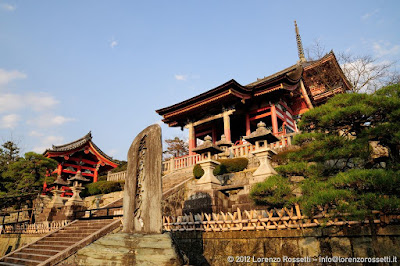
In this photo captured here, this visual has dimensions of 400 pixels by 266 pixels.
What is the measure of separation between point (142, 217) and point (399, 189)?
13.5 feet

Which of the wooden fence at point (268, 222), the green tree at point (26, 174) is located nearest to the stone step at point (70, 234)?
the wooden fence at point (268, 222)

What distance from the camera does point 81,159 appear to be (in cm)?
2480

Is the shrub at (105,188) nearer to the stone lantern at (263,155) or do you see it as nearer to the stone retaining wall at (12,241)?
the stone retaining wall at (12,241)

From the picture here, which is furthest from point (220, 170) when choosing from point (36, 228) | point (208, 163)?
point (36, 228)

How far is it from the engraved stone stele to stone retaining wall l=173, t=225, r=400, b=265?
1.31 m

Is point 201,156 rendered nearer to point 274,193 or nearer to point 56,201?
point 274,193

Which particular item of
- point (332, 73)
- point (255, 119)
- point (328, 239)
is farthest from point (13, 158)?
point (332, 73)

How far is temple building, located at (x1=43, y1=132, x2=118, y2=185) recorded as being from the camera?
22.8 m

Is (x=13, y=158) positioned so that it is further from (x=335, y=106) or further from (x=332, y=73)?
(x=332, y=73)

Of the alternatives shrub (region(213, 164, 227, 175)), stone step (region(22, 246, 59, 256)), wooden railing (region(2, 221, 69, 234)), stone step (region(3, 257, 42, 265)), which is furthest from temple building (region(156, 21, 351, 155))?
stone step (region(3, 257, 42, 265))

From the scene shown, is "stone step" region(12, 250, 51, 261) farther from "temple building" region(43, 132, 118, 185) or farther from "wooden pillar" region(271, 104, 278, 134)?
"temple building" region(43, 132, 118, 185)

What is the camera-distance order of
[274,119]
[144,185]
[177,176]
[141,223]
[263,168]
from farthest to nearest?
[274,119], [177,176], [263,168], [144,185], [141,223]

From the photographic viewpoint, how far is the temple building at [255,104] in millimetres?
16219

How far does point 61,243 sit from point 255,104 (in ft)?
47.7
